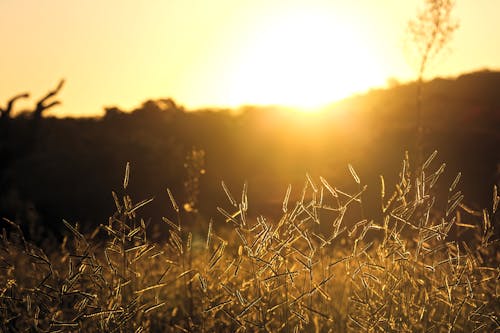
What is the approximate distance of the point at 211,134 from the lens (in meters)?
27.8

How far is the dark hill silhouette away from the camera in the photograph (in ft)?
61.2

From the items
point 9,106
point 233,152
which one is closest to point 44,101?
Answer: point 9,106

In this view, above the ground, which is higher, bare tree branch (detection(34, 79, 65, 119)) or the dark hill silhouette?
bare tree branch (detection(34, 79, 65, 119))

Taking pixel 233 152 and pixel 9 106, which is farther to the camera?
pixel 233 152

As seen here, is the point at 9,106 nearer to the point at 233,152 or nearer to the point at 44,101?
the point at 44,101

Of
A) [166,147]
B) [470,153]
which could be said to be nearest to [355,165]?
[470,153]

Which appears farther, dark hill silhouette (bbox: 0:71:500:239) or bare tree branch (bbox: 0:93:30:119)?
dark hill silhouette (bbox: 0:71:500:239)

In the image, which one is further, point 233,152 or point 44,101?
point 233,152

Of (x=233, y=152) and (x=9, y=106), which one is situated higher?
(x=9, y=106)

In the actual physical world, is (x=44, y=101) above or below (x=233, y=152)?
above

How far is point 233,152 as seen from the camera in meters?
26.1

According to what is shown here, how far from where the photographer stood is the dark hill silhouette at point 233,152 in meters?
18.7

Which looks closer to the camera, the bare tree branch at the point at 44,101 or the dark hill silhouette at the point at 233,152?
the bare tree branch at the point at 44,101

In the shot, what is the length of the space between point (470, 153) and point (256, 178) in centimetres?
644
